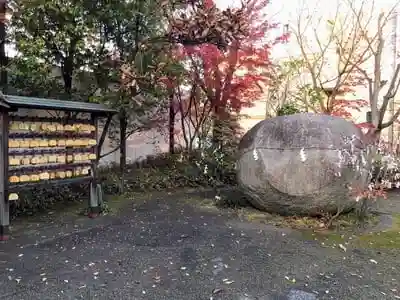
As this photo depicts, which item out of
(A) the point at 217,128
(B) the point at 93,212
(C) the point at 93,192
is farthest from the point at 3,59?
(A) the point at 217,128

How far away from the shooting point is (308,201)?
5.00 m

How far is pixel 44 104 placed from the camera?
4.42m

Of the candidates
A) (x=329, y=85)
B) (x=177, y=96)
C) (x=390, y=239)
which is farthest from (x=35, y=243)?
(x=329, y=85)

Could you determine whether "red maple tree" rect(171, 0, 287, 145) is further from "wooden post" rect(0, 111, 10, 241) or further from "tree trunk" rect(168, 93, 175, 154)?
"wooden post" rect(0, 111, 10, 241)

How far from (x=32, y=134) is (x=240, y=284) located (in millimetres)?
3230

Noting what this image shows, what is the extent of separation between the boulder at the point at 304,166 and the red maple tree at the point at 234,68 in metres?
3.00

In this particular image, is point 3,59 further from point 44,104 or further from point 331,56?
point 331,56

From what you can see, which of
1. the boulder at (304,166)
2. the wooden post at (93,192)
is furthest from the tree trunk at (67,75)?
the boulder at (304,166)

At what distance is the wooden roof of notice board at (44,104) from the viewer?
409 cm

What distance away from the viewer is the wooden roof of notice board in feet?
13.4

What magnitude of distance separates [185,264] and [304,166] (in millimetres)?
2334

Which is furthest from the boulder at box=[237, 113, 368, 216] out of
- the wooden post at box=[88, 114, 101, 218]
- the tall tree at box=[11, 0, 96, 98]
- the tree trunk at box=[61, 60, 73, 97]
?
the tree trunk at box=[61, 60, 73, 97]

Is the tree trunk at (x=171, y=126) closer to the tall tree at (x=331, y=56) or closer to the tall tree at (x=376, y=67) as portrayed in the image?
the tall tree at (x=331, y=56)

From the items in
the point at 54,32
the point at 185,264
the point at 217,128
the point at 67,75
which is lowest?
the point at 185,264
